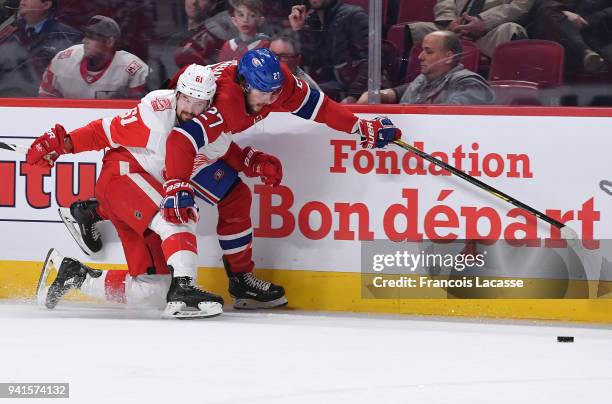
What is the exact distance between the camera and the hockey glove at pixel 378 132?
430cm

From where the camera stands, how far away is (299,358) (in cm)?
363

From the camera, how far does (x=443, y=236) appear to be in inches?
173

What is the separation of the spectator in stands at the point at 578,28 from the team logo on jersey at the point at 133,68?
1.62 m

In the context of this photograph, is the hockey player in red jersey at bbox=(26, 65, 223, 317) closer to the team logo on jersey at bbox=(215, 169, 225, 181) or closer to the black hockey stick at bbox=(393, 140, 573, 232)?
the team logo on jersey at bbox=(215, 169, 225, 181)

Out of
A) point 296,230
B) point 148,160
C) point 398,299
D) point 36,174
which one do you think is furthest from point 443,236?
point 36,174

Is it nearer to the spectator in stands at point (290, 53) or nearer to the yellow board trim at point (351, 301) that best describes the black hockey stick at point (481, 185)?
the yellow board trim at point (351, 301)

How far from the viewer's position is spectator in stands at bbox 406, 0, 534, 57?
427 cm

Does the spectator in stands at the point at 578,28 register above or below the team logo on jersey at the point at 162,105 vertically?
above

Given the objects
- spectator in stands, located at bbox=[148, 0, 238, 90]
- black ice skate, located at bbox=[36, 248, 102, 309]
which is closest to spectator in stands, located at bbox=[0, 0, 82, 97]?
spectator in stands, located at bbox=[148, 0, 238, 90]

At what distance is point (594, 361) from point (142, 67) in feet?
7.25

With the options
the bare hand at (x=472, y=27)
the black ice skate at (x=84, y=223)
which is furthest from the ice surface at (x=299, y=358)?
the bare hand at (x=472, y=27)

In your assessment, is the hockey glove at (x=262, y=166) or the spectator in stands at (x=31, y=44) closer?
the hockey glove at (x=262, y=166)

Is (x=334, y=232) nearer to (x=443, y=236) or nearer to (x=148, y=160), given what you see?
(x=443, y=236)

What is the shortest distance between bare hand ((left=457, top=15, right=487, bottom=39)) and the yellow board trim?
1.04 meters
